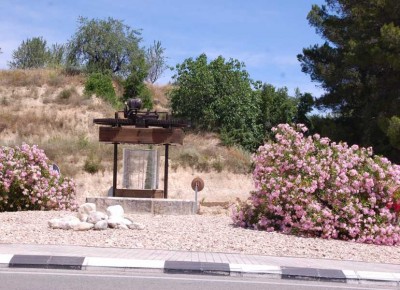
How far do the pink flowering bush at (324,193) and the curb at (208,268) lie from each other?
399 centimetres

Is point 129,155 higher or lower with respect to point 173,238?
higher

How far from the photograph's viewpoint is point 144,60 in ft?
194

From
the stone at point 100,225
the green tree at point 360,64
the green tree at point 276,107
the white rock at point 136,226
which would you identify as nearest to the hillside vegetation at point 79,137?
the green tree at point 276,107

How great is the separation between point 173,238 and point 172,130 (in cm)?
708

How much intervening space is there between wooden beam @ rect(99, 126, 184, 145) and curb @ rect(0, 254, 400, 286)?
9306 mm

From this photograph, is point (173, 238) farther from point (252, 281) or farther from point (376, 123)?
point (376, 123)

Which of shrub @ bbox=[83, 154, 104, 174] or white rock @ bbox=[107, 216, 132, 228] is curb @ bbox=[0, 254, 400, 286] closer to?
white rock @ bbox=[107, 216, 132, 228]

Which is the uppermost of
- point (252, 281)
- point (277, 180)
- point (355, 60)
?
point (355, 60)

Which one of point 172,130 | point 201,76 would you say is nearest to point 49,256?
point 172,130

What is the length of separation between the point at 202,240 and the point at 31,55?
62.5m

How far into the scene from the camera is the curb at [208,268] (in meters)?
10.0

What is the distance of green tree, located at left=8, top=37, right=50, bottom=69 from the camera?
70.7 metres

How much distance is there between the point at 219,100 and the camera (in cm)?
4734

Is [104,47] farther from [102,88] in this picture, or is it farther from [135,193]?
[135,193]
